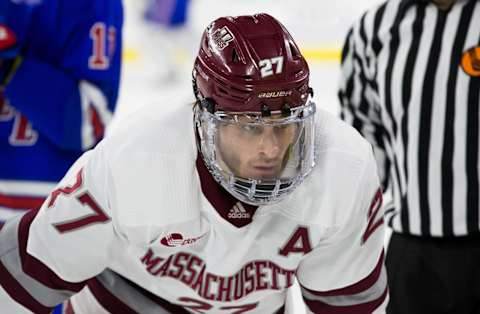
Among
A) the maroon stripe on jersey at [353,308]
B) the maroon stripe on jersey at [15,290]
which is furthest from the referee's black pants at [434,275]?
the maroon stripe on jersey at [15,290]

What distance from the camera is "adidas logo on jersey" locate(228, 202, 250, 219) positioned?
5.34 ft

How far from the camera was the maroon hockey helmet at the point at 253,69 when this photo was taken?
1.50 metres

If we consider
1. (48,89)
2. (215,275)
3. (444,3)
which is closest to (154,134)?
(215,275)

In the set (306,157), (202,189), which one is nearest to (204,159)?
(202,189)

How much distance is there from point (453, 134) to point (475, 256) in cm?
25

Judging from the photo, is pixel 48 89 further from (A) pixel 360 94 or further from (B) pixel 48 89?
(A) pixel 360 94

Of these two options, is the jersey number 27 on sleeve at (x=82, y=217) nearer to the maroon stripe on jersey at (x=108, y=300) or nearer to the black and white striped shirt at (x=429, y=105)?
the maroon stripe on jersey at (x=108, y=300)

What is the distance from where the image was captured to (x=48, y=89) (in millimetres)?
2168

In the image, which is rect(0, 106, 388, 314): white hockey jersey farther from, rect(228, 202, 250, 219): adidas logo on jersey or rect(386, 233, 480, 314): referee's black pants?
rect(386, 233, 480, 314): referee's black pants

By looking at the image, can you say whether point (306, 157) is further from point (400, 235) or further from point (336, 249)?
point (400, 235)

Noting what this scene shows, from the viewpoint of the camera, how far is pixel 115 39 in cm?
227

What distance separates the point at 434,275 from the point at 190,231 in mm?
694

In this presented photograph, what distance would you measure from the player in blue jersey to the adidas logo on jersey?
2.17 feet

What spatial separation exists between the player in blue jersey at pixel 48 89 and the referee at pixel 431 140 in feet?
1.89
